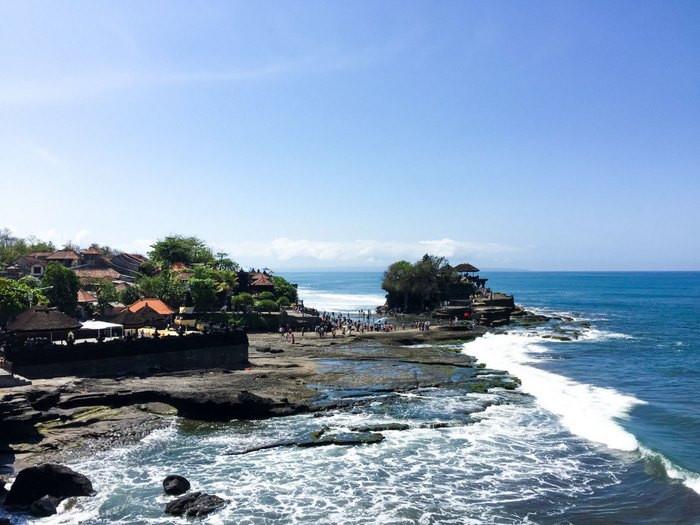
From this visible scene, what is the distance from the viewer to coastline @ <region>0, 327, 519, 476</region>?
23.7 meters

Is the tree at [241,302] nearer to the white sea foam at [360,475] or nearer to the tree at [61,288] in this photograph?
the tree at [61,288]

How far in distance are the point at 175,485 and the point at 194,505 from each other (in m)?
1.48

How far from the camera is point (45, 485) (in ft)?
61.0

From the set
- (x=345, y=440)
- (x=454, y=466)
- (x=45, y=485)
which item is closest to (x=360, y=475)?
(x=345, y=440)

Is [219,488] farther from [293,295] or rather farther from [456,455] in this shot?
[293,295]

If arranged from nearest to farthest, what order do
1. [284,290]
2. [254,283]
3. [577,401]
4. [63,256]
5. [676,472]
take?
1. [676,472]
2. [577,401]
3. [254,283]
4. [63,256]
5. [284,290]

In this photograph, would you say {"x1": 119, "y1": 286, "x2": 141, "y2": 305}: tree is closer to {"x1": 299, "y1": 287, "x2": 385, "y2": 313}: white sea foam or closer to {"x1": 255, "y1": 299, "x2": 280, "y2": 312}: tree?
{"x1": 255, "y1": 299, "x2": 280, "y2": 312}: tree

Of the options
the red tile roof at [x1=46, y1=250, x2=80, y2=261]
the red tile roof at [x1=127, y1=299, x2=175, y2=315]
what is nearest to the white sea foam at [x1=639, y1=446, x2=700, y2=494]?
the red tile roof at [x1=127, y1=299, x2=175, y2=315]

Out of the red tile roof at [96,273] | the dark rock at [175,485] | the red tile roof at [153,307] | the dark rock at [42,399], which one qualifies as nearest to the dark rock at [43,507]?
the dark rock at [175,485]

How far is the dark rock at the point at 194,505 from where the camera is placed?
17.7 m

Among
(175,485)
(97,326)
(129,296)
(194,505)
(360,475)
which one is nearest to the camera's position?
(194,505)

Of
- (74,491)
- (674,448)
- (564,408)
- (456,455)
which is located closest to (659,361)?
(564,408)

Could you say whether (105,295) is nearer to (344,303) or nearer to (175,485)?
(175,485)

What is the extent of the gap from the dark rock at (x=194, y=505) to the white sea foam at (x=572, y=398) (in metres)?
16.4
